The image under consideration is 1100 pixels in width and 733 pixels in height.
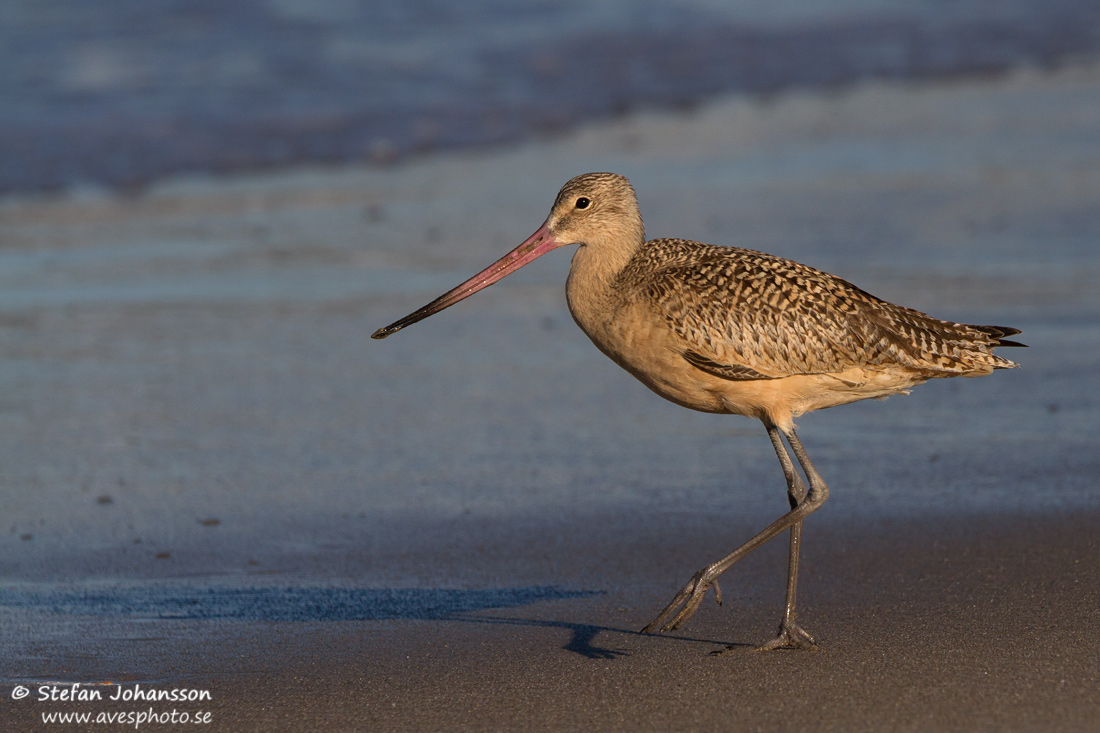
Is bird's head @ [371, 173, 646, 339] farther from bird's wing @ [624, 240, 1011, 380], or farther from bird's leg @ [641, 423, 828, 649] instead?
bird's leg @ [641, 423, 828, 649]

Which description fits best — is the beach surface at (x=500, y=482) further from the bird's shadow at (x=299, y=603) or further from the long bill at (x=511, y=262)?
the long bill at (x=511, y=262)

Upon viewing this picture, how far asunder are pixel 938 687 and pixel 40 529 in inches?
132

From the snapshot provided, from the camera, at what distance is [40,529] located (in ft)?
18.4

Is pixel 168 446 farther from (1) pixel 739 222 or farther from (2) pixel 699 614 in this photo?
(1) pixel 739 222

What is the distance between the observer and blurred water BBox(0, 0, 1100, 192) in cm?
1296

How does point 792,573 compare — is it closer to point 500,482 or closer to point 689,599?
point 689,599

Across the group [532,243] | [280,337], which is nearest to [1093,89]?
[280,337]

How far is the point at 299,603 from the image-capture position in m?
5.05

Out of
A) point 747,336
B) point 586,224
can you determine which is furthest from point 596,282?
point 747,336

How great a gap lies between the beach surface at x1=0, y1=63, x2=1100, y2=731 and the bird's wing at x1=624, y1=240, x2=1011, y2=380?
0.79 meters

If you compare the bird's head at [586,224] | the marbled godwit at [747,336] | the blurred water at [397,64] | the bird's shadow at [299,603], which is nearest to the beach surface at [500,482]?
the bird's shadow at [299,603]

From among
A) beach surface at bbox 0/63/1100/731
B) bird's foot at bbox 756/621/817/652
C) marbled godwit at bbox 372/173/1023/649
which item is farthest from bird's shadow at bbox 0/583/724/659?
marbled godwit at bbox 372/173/1023/649

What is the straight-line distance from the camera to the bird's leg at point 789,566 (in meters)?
4.62

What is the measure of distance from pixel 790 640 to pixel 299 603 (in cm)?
166
